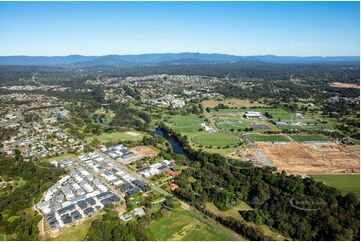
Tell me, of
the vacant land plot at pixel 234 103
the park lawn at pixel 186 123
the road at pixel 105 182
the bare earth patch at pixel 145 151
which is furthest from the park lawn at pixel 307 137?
the road at pixel 105 182

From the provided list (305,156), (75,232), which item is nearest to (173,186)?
(75,232)

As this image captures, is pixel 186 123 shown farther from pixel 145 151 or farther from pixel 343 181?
pixel 343 181

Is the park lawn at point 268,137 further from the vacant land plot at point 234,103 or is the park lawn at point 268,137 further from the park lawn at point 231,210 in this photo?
the vacant land plot at point 234,103

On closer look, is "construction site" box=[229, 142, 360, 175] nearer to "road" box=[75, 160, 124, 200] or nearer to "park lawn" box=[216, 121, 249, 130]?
"park lawn" box=[216, 121, 249, 130]

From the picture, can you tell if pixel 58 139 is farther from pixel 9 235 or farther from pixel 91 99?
pixel 91 99

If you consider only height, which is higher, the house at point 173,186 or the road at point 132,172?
the house at point 173,186

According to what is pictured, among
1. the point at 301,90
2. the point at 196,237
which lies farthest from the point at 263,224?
the point at 301,90
